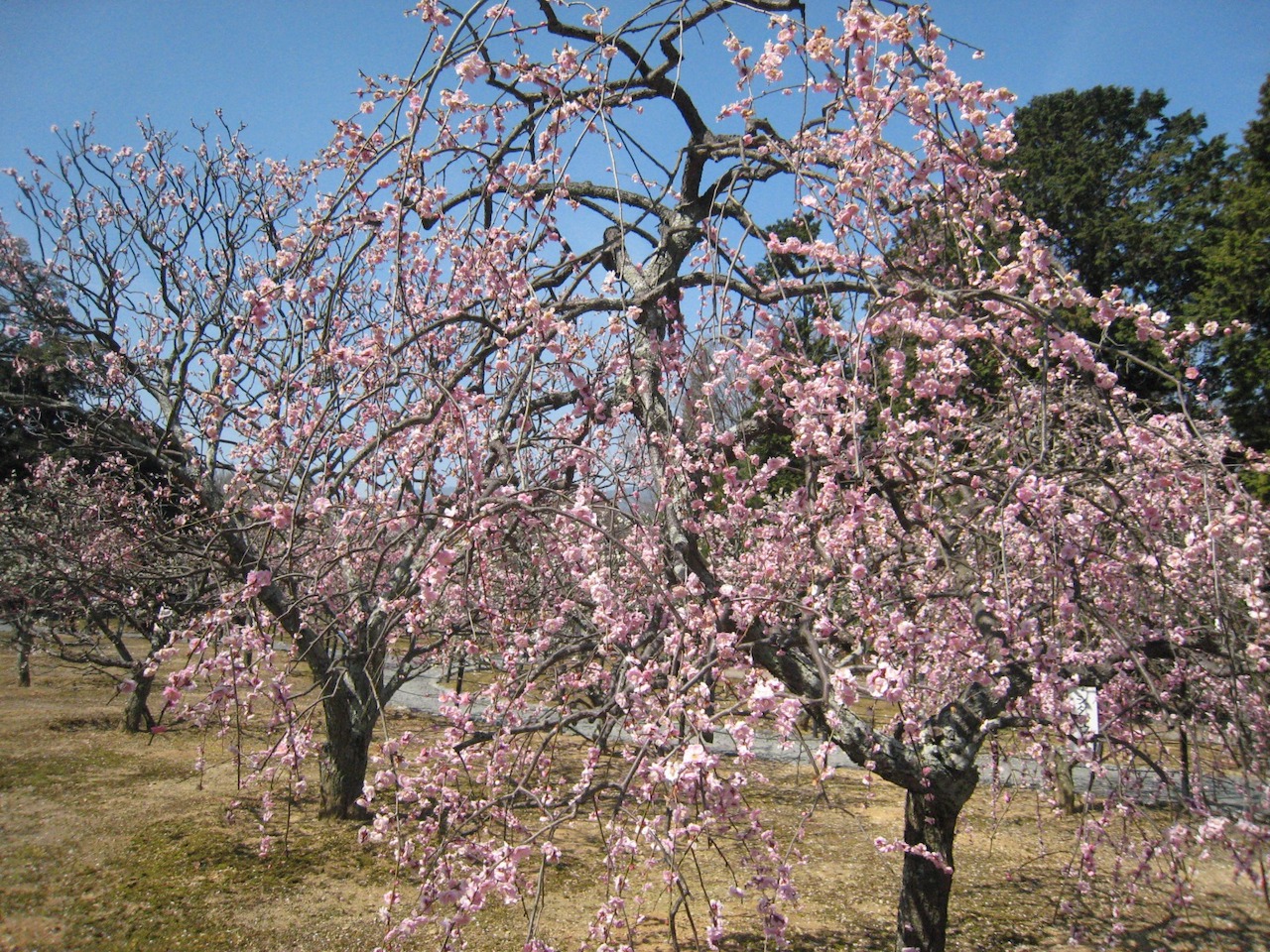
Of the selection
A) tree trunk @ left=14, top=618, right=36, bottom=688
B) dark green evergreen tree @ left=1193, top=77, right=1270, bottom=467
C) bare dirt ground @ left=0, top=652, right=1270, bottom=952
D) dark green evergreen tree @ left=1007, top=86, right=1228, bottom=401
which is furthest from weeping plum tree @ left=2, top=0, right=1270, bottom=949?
dark green evergreen tree @ left=1007, top=86, right=1228, bottom=401

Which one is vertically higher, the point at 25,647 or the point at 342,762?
the point at 25,647

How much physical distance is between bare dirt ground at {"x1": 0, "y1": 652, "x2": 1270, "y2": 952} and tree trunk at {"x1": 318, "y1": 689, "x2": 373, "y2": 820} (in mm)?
222

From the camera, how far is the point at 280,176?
865cm

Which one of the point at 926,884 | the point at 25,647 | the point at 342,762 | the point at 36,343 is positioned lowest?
the point at 342,762

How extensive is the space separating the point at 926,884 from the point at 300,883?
4400mm

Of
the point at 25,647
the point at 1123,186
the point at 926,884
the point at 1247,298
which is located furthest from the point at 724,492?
the point at 1123,186

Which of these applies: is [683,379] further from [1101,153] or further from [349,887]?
[1101,153]

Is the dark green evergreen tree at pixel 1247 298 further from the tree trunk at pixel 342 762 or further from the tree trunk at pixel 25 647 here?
the tree trunk at pixel 25 647

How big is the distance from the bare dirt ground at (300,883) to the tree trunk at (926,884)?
0.72 ft

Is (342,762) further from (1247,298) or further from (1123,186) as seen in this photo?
(1123,186)

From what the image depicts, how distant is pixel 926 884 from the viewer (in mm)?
3924

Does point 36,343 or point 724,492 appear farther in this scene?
point 36,343

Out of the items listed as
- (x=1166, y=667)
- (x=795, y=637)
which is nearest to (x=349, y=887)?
(x=795, y=637)

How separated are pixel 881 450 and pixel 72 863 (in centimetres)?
648
